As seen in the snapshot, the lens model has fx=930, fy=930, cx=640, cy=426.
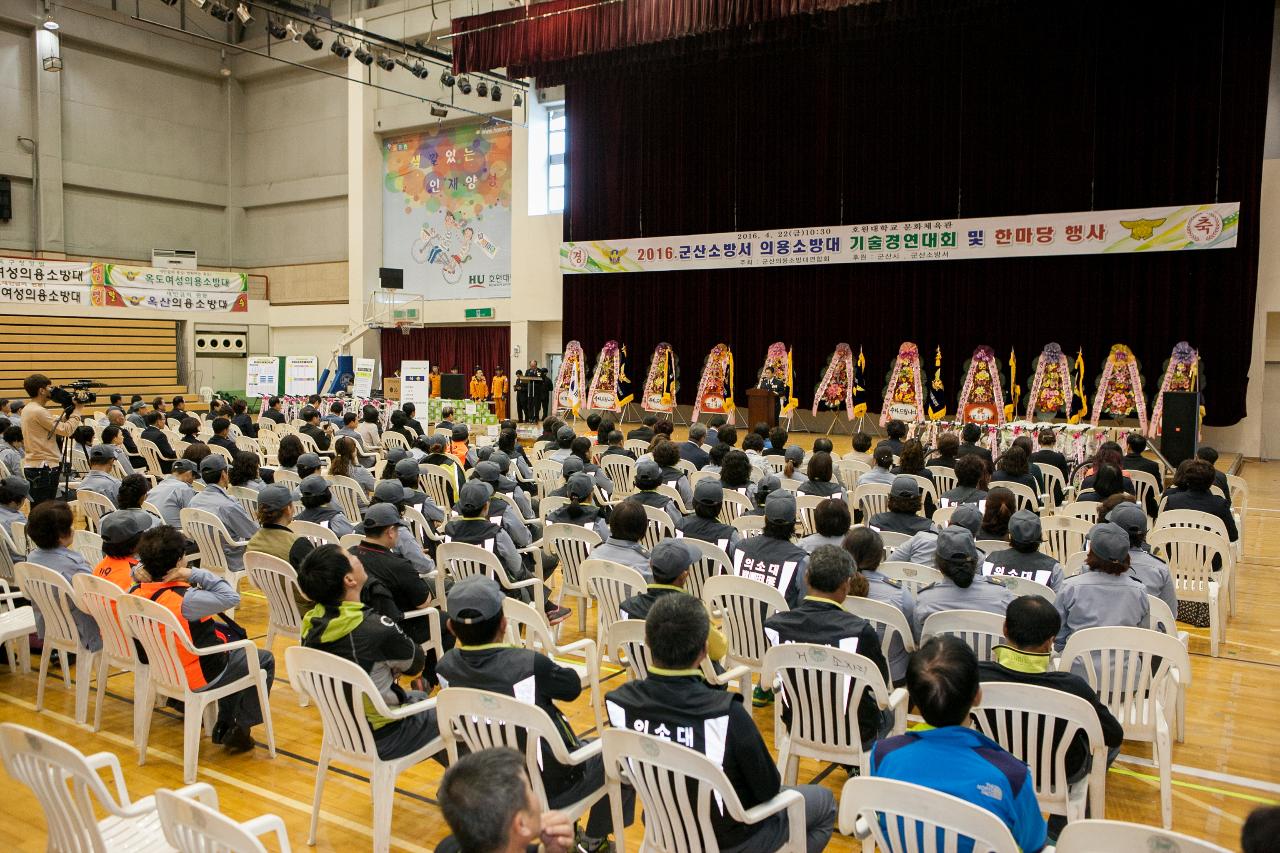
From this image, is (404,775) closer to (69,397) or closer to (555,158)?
(69,397)

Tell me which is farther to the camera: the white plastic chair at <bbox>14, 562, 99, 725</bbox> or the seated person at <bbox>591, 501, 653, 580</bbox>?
the seated person at <bbox>591, 501, 653, 580</bbox>

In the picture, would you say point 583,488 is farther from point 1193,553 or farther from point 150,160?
point 150,160

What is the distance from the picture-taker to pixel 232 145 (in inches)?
1017

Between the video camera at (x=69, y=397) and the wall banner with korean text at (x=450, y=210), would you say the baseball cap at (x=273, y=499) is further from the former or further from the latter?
the wall banner with korean text at (x=450, y=210)

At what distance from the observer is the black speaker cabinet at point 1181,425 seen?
1105 centimetres

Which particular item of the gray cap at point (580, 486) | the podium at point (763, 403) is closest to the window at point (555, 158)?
the podium at point (763, 403)

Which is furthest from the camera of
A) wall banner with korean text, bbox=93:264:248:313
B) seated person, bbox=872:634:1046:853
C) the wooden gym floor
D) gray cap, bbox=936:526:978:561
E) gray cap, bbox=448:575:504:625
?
wall banner with korean text, bbox=93:264:248:313

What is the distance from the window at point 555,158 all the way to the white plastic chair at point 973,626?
18115mm

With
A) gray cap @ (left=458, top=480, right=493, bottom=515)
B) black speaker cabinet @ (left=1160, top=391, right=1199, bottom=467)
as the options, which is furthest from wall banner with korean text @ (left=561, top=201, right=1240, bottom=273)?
gray cap @ (left=458, top=480, right=493, bottom=515)

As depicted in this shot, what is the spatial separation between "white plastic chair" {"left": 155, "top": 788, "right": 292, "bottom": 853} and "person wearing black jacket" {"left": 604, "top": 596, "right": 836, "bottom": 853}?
1070mm

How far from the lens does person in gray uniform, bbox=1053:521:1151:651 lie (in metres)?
3.92

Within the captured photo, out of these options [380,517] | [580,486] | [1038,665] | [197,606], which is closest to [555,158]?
[580,486]

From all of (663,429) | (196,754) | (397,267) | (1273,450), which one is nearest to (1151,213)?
(1273,450)

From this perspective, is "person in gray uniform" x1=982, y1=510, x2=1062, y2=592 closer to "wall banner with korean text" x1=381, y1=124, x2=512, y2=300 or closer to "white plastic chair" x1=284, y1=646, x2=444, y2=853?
"white plastic chair" x1=284, y1=646, x2=444, y2=853
